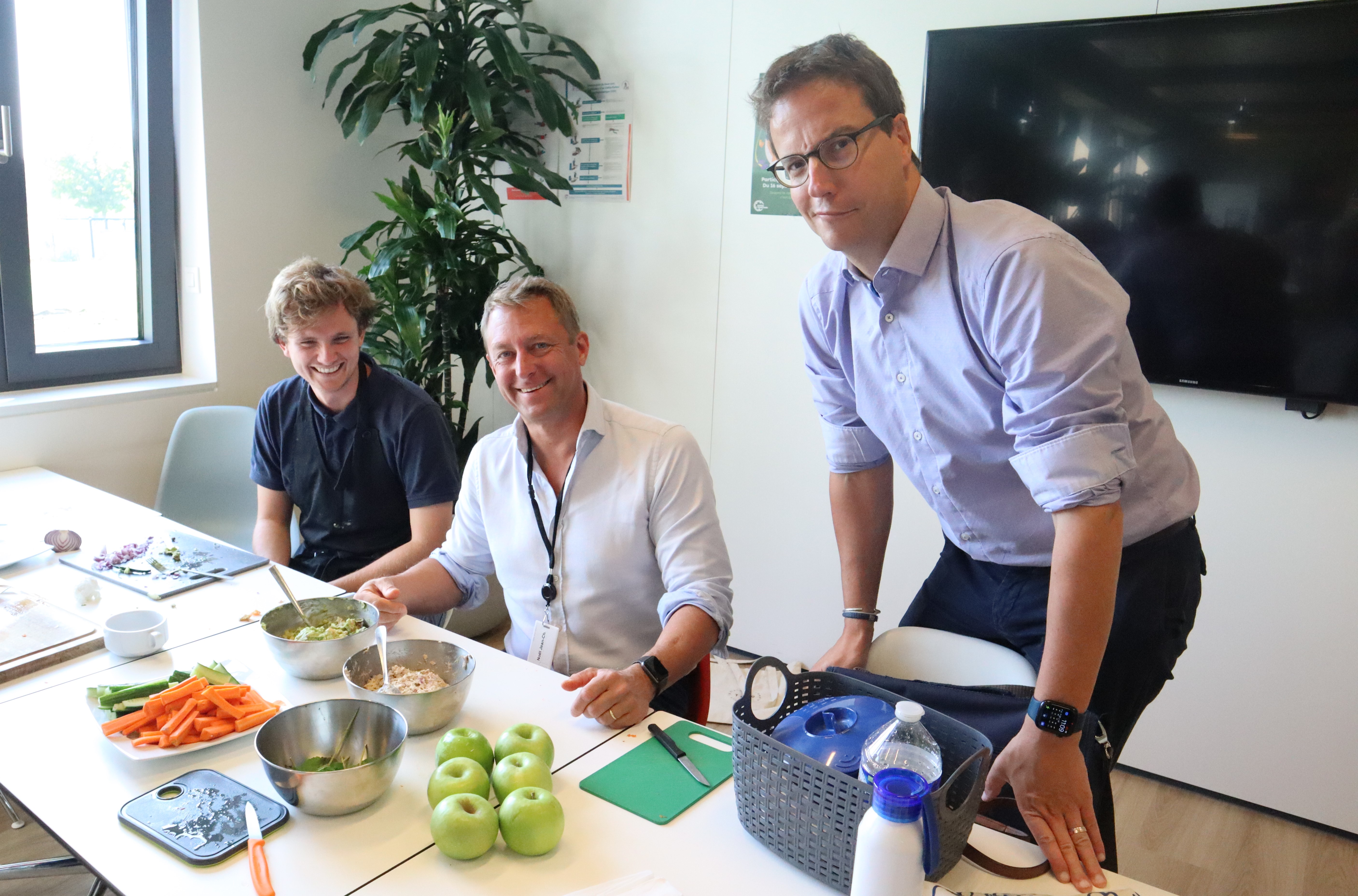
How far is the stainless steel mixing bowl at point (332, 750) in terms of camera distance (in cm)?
115

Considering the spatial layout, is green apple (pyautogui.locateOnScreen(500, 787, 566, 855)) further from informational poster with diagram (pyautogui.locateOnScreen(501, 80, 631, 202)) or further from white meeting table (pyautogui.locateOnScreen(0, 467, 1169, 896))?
informational poster with diagram (pyautogui.locateOnScreen(501, 80, 631, 202))

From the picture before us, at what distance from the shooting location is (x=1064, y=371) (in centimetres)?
121

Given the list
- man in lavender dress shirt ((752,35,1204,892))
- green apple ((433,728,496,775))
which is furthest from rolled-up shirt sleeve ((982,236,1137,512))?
green apple ((433,728,496,775))

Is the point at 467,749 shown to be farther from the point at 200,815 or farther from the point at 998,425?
the point at 998,425

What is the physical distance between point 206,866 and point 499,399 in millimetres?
3054

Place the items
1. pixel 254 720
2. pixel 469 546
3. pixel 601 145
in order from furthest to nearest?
pixel 601 145, pixel 469 546, pixel 254 720

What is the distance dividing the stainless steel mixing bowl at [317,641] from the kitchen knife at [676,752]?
515mm

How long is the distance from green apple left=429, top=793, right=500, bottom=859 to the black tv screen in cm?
215

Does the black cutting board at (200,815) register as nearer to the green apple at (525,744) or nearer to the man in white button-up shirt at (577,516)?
the green apple at (525,744)

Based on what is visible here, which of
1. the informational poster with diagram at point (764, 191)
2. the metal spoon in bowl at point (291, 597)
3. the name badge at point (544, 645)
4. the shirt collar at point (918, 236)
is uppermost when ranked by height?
the informational poster with diagram at point (764, 191)

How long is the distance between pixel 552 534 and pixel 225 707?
0.65 meters

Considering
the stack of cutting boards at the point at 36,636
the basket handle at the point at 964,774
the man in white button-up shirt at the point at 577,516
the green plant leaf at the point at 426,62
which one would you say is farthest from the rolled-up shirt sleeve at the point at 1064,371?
the green plant leaf at the point at 426,62

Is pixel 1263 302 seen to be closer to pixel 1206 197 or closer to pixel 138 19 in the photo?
pixel 1206 197

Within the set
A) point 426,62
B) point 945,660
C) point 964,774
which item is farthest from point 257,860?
point 426,62
